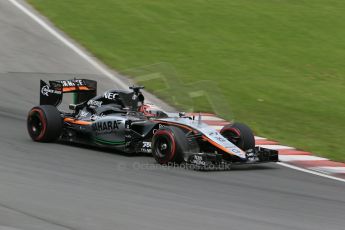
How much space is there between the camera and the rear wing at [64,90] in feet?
43.8

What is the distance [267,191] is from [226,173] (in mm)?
1150

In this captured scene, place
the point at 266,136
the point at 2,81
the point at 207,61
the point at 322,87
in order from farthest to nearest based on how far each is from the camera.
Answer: the point at 207,61, the point at 322,87, the point at 2,81, the point at 266,136

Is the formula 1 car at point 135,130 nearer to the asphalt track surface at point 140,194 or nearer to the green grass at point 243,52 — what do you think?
the asphalt track surface at point 140,194

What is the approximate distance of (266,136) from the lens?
14438 mm

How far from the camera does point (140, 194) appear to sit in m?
9.38

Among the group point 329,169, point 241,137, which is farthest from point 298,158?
point 241,137

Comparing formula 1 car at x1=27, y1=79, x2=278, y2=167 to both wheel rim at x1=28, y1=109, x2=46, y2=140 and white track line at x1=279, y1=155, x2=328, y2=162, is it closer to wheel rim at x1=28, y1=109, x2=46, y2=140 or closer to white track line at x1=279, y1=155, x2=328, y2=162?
wheel rim at x1=28, y1=109, x2=46, y2=140

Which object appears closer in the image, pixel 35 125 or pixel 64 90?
pixel 35 125

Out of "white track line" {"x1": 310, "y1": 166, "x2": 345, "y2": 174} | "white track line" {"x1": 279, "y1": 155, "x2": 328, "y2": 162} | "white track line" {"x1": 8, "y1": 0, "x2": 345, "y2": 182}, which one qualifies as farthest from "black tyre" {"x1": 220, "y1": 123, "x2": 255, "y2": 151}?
"white track line" {"x1": 8, "y1": 0, "x2": 345, "y2": 182}

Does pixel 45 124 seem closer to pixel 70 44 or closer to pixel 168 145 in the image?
pixel 168 145

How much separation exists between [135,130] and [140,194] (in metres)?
2.80

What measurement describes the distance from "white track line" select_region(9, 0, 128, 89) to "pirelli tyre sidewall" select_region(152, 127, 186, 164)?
6.66 m

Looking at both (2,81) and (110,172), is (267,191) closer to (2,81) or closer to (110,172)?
(110,172)

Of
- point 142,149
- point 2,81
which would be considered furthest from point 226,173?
point 2,81
